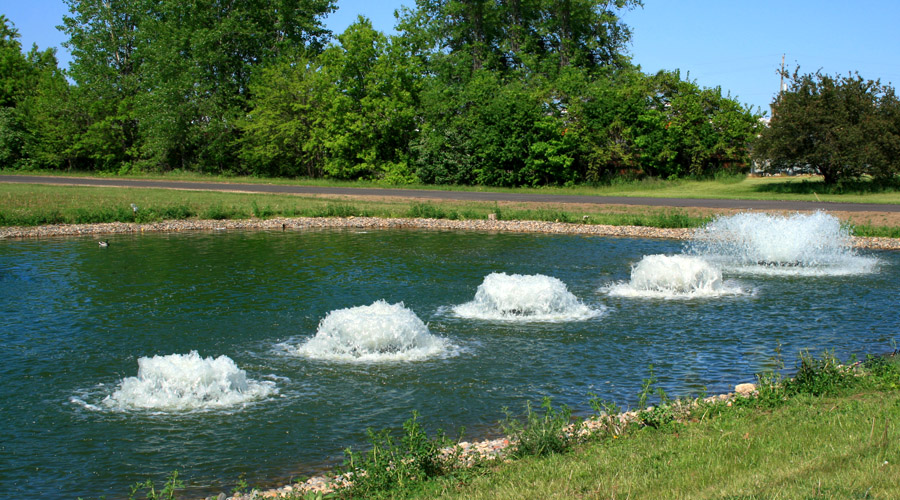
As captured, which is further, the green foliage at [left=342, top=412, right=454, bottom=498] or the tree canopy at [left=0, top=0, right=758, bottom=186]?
the tree canopy at [left=0, top=0, right=758, bottom=186]

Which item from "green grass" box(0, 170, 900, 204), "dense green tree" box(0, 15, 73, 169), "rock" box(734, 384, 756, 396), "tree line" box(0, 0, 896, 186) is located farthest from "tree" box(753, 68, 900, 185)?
"dense green tree" box(0, 15, 73, 169)

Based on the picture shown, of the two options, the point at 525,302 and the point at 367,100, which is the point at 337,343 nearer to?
the point at 525,302

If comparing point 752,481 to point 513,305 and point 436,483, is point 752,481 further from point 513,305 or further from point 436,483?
point 513,305

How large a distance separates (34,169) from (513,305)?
69098 millimetres

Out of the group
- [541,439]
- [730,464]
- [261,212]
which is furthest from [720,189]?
[730,464]

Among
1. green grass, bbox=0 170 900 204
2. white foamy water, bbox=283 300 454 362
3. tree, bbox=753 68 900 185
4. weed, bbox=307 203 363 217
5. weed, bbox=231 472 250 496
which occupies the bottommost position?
weed, bbox=231 472 250 496

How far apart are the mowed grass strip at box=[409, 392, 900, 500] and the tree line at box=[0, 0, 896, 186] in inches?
1697

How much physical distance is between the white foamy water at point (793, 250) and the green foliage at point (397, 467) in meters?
16.5

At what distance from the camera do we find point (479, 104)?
178ft

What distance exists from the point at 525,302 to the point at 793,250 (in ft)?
34.0

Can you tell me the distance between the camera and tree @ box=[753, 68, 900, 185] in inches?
1593

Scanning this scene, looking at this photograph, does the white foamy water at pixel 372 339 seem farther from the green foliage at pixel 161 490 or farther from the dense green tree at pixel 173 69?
the dense green tree at pixel 173 69

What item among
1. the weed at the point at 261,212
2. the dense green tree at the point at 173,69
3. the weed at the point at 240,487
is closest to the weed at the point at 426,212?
the weed at the point at 261,212

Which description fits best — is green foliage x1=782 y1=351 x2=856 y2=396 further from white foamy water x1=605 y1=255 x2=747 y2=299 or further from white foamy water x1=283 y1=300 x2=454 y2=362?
white foamy water x1=605 y1=255 x2=747 y2=299
